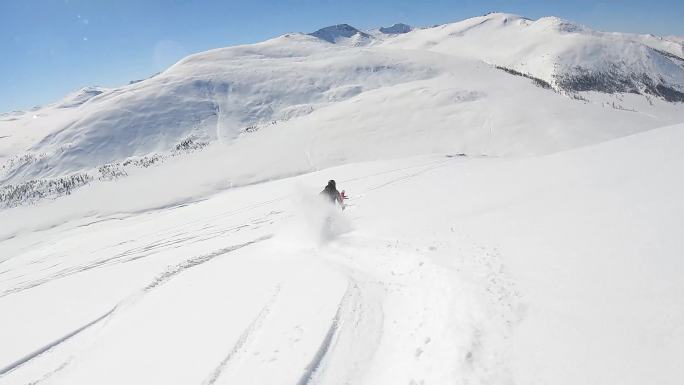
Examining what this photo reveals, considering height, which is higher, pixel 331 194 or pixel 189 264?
pixel 331 194

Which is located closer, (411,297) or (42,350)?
(42,350)

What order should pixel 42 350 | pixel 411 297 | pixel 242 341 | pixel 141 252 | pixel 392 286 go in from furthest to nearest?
pixel 141 252, pixel 392 286, pixel 411 297, pixel 42 350, pixel 242 341

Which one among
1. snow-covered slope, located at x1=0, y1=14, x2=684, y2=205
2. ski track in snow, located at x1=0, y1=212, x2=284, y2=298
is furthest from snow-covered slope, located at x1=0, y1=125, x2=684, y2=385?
snow-covered slope, located at x1=0, y1=14, x2=684, y2=205

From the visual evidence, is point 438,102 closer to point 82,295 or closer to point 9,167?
point 82,295

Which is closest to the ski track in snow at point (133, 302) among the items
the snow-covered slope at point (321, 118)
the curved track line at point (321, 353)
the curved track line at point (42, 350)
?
the curved track line at point (42, 350)

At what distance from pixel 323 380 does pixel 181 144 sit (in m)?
67.3

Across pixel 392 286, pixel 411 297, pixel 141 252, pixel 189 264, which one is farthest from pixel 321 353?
pixel 141 252

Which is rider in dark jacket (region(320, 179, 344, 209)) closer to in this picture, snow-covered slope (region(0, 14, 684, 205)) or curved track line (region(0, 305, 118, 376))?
curved track line (region(0, 305, 118, 376))

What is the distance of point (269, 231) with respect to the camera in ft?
53.6

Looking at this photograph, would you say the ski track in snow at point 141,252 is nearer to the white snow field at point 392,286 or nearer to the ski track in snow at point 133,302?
the white snow field at point 392,286

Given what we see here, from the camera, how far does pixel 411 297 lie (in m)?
8.90

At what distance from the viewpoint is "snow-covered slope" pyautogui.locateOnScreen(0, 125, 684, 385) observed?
18.6 ft

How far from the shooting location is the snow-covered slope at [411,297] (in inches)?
224

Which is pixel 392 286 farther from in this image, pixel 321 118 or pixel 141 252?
pixel 321 118
